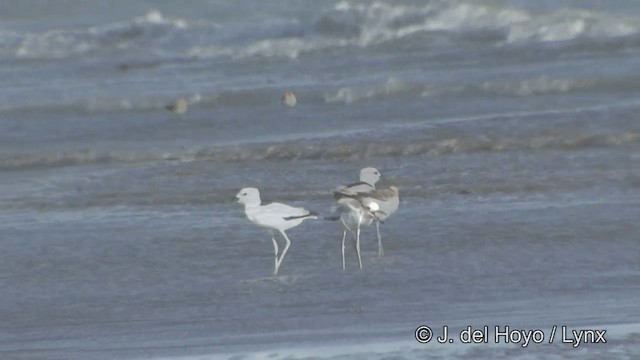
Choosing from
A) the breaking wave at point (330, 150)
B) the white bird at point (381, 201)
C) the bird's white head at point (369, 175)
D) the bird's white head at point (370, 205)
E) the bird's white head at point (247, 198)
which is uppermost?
the breaking wave at point (330, 150)

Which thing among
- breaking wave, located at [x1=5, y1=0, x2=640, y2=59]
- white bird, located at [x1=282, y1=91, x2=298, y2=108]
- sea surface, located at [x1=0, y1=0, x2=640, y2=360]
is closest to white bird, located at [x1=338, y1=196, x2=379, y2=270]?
sea surface, located at [x1=0, y1=0, x2=640, y2=360]

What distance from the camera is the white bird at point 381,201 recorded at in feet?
31.7

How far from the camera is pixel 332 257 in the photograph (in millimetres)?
9602

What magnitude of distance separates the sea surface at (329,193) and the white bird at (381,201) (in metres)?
0.20

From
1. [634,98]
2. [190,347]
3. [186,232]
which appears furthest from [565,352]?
[634,98]

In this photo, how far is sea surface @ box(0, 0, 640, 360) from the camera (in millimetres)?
7906

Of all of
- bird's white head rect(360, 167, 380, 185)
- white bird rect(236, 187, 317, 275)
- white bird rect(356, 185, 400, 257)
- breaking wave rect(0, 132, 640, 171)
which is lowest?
white bird rect(236, 187, 317, 275)

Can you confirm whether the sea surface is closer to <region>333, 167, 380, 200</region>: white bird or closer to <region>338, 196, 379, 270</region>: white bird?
<region>338, 196, 379, 270</region>: white bird

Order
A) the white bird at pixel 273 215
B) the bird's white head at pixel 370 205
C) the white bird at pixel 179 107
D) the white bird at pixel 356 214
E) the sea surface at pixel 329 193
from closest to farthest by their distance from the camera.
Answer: the sea surface at pixel 329 193, the white bird at pixel 273 215, the white bird at pixel 356 214, the bird's white head at pixel 370 205, the white bird at pixel 179 107

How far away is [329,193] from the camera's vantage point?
39.0ft

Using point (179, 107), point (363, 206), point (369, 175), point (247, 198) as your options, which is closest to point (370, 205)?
point (363, 206)

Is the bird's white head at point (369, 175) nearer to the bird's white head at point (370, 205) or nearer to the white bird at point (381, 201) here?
the white bird at point (381, 201)

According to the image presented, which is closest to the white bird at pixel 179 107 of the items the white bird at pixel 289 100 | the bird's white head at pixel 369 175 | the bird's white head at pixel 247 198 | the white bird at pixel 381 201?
the white bird at pixel 289 100

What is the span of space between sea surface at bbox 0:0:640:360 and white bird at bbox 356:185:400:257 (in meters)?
0.20
